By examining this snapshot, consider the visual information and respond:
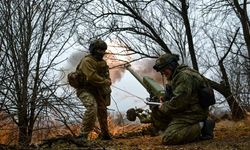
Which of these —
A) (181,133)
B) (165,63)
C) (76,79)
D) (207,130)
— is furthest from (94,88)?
(207,130)

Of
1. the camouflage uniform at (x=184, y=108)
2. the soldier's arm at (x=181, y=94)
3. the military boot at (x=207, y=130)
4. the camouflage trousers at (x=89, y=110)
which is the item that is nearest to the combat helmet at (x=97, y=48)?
the camouflage trousers at (x=89, y=110)

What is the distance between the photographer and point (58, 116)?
27.9 feet

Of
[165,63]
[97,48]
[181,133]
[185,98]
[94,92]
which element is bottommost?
[181,133]

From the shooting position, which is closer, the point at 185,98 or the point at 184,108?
the point at 185,98

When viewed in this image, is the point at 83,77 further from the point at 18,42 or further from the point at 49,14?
the point at 49,14

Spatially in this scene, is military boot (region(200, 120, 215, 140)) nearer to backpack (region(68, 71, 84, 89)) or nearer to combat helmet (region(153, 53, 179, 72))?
combat helmet (region(153, 53, 179, 72))

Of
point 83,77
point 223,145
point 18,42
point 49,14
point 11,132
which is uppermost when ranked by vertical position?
point 49,14

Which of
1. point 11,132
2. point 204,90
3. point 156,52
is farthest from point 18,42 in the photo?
point 156,52

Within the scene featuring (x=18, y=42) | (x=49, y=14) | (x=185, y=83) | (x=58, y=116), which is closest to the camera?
(x=185, y=83)

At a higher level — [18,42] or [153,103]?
[18,42]

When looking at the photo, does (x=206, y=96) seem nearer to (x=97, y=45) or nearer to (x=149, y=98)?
(x=149, y=98)

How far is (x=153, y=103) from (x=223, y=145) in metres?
1.42

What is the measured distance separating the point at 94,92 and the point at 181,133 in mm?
1998

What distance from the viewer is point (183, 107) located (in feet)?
24.6
